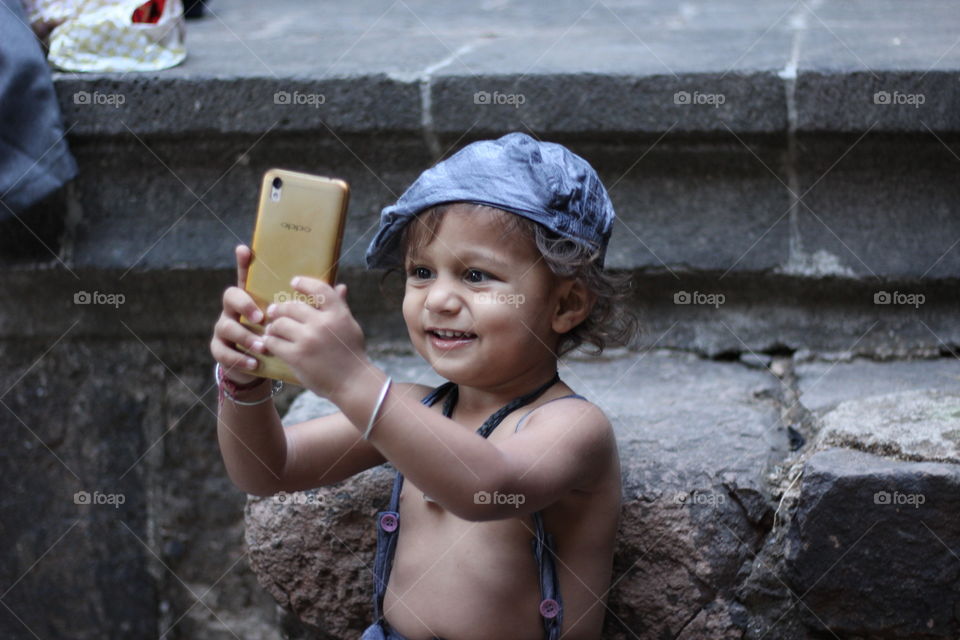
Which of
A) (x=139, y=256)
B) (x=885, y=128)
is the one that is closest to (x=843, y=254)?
(x=885, y=128)

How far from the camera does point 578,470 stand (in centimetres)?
143

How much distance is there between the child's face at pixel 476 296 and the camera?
1.46 metres

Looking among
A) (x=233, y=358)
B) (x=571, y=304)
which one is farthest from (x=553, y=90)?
(x=233, y=358)

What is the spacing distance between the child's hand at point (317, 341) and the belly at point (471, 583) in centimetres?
39

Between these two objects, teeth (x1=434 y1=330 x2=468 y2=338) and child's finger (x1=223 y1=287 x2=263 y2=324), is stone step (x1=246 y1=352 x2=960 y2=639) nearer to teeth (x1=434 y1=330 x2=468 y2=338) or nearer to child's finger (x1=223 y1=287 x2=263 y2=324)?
teeth (x1=434 y1=330 x2=468 y2=338)

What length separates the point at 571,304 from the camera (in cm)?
158

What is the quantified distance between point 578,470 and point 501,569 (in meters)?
0.20

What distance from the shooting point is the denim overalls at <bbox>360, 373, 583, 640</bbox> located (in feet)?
4.97

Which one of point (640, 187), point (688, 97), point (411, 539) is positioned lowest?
point (411, 539)

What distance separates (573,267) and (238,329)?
478 millimetres

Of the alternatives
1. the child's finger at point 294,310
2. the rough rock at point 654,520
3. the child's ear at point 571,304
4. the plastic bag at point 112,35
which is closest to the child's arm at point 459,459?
the child's finger at point 294,310

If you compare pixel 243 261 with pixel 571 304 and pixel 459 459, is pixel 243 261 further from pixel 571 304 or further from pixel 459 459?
Result: pixel 571 304

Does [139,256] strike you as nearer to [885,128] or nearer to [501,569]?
[501,569]

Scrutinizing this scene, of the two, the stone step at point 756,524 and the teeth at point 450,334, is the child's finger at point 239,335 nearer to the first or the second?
the teeth at point 450,334
